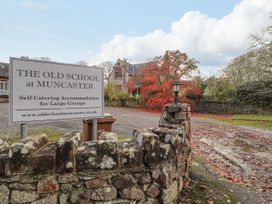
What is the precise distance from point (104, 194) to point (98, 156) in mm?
436

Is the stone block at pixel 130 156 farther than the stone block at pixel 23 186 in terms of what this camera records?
Yes

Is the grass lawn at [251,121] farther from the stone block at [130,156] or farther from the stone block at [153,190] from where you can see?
the stone block at [130,156]

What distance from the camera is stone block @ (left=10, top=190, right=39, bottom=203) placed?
5.96 ft

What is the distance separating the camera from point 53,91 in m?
2.60

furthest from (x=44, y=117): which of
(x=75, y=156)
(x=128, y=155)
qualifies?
(x=128, y=155)

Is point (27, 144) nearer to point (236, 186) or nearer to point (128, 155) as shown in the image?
point (128, 155)

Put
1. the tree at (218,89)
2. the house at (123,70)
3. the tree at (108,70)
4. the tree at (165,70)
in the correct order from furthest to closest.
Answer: the tree at (108,70)
the house at (123,70)
the tree at (218,89)
the tree at (165,70)

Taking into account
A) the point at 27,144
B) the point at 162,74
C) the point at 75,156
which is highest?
the point at 162,74

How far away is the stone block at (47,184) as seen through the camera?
6.08ft

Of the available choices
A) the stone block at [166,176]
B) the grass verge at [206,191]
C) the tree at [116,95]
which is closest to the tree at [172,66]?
the tree at [116,95]

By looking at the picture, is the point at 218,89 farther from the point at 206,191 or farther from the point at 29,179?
the point at 29,179

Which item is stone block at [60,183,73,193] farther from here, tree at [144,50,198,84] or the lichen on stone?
tree at [144,50,198,84]

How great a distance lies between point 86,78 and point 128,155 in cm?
146

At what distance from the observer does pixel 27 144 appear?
1860 mm
